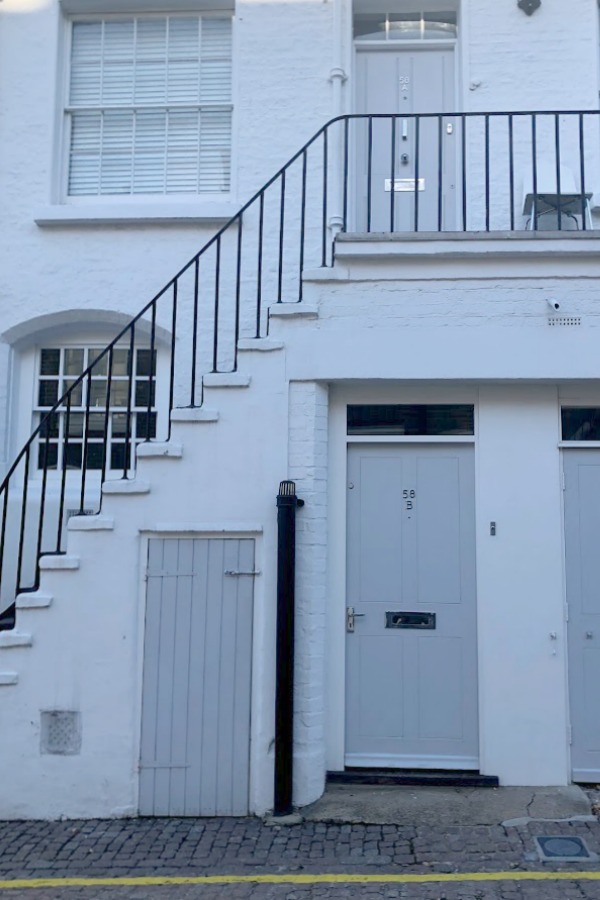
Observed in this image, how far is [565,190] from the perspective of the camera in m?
6.59

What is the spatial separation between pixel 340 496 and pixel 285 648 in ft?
4.09

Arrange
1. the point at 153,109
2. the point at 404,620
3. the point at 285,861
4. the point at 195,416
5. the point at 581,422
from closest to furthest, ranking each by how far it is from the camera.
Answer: the point at 285,861, the point at 195,416, the point at 404,620, the point at 581,422, the point at 153,109

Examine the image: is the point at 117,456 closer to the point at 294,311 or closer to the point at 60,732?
the point at 294,311

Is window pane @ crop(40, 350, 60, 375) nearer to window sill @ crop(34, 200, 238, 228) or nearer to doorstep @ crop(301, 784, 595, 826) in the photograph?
window sill @ crop(34, 200, 238, 228)

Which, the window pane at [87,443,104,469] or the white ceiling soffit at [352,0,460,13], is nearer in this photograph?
the window pane at [87,443,104,469]

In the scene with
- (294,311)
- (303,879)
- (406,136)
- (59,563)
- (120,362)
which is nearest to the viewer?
(303,879)

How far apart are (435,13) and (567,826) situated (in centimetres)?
700

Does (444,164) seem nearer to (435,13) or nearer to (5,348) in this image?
(435,13)

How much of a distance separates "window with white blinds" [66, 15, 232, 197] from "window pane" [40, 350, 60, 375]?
1.50 meters

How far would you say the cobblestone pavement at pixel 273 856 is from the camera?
4406 mm

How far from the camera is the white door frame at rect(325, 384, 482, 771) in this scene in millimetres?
5914

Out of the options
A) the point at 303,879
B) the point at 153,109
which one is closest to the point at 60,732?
the point at 303,879

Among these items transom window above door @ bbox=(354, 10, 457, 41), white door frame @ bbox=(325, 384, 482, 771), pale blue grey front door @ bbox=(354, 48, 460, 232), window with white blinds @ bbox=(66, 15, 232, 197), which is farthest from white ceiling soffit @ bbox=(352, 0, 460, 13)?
white door frame @ bbox=(325, 384, 482, 771)

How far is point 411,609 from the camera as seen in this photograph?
6.02 metres
